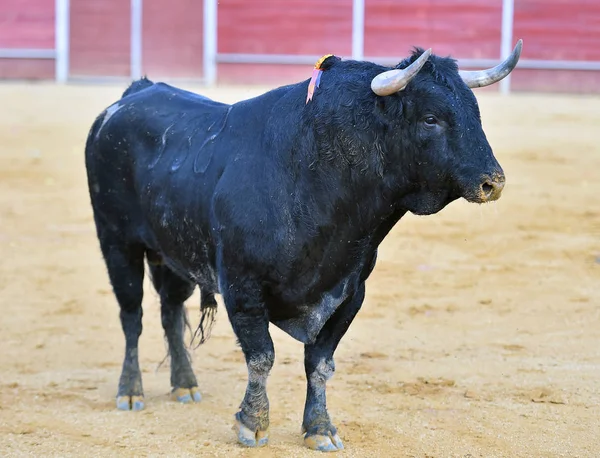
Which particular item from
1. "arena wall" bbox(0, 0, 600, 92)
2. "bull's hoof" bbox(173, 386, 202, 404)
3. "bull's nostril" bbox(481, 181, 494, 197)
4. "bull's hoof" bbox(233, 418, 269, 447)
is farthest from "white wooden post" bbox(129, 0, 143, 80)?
"bull's nostril" bbox(481, 181, 494, 197)

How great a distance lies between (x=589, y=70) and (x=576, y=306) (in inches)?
357

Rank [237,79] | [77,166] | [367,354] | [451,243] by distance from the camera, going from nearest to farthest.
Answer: [367,354], [451,243], [77,166], [237,79]

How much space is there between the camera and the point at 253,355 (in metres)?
4.73

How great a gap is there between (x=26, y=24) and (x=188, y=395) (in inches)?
475

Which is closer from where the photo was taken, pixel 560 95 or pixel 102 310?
pixel 102 310

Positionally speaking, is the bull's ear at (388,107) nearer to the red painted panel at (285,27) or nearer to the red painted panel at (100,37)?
the red painted panel at (285,27)

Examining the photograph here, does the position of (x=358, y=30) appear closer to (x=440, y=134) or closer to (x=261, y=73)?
(x=261, y=73)

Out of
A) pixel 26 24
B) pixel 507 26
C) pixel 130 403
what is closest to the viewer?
pixel 130 403

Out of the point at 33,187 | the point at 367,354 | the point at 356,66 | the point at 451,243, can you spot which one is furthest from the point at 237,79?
the point at 356,66

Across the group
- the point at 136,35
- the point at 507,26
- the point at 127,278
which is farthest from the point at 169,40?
the point at 127,278

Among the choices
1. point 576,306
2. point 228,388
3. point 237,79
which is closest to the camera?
point 228,388

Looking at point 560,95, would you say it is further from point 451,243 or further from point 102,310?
point 102,310

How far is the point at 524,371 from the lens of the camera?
20.2ft

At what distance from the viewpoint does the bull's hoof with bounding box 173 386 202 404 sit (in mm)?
5676
